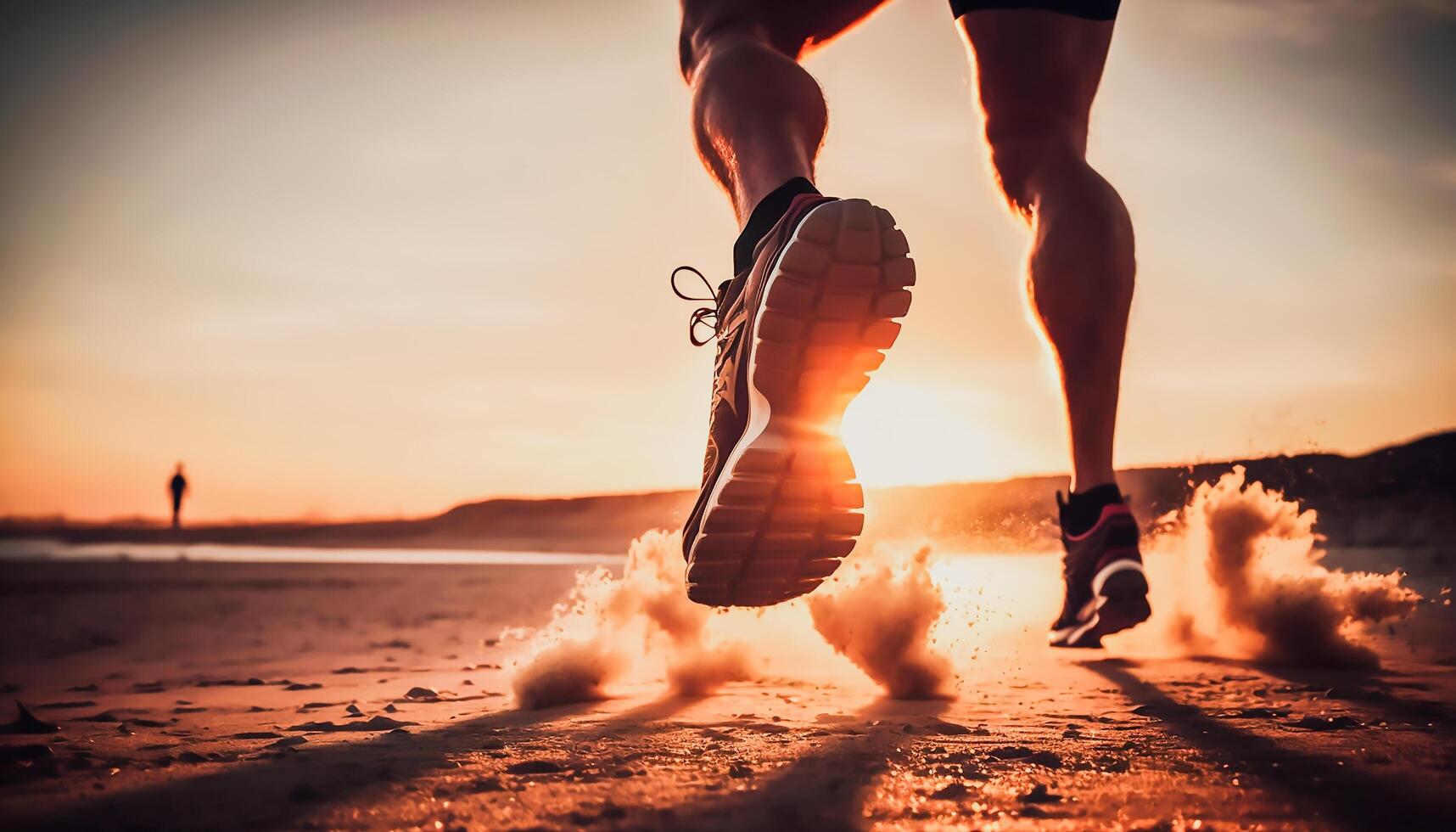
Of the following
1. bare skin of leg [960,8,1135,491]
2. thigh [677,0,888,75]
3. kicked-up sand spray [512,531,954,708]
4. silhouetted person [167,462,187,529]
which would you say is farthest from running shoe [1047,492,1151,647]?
silhouetted person [167,462,187,529]

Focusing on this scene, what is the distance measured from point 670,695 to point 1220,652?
1671 mm

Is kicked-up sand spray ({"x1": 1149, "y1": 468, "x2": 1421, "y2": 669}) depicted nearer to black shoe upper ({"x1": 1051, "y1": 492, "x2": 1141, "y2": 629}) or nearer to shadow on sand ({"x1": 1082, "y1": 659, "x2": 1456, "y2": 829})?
black shoe upper ({"x1": 1051, "y1": 492, "x2": 1141, "y2": 629})

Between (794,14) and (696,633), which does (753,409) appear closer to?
(696,633)

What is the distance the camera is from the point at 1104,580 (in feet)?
6.23

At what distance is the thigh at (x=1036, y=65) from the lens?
2.15 meters

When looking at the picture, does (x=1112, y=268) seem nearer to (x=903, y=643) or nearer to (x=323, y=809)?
(x=903, y=643)

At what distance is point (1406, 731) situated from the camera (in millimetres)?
1407

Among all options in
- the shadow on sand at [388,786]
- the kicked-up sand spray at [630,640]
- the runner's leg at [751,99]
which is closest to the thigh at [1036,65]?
the runner's leg at [751,99]

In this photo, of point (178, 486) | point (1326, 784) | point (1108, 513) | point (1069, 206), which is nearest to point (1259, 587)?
point (1108, 513)

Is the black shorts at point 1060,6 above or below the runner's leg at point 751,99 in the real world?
above

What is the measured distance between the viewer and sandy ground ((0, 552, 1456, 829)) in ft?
3.22

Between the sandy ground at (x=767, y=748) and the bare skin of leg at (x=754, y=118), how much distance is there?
0.98 metres

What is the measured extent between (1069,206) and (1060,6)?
0.42 m

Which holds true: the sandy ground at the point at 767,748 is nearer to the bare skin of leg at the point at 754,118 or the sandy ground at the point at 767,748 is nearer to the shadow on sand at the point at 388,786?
the shadow on sand at the point at 388,786
